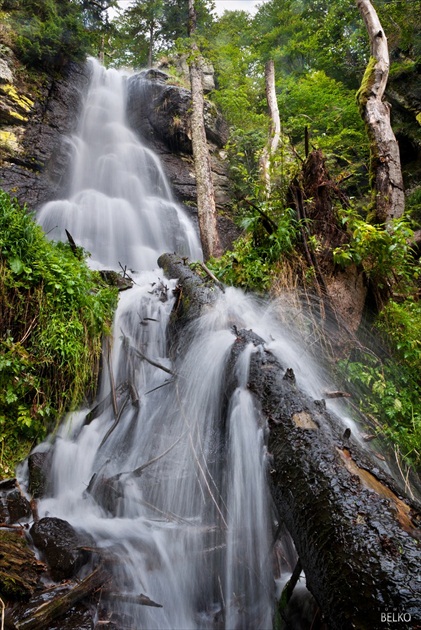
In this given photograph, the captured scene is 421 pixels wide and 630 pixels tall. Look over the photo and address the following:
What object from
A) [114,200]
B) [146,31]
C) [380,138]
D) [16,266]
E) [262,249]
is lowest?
[16,266]

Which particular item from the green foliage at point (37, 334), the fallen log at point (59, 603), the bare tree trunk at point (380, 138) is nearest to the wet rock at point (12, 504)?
the green foliage at point (37, 334)

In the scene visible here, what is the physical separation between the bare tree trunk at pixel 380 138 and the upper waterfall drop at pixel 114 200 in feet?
19.1

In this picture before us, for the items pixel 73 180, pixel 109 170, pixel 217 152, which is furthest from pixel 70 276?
pixel 217 152

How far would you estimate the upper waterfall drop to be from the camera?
9344 mm

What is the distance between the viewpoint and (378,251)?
4301mm

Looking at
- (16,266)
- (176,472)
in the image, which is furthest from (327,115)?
(176,472)

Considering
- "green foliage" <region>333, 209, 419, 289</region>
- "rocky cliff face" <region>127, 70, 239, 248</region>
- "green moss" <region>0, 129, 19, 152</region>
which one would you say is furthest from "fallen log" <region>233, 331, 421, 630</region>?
"green moss" <region>0, 129, 19, 152</region>

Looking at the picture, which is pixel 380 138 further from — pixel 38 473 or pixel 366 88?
pixel 38 473

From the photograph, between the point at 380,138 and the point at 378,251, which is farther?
the point at 380,138

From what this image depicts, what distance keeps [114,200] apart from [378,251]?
8.87 metres

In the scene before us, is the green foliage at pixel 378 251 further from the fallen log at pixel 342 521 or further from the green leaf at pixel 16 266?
the green leaf at pixel 16 266

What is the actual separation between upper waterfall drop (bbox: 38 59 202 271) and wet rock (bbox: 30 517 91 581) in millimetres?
6628

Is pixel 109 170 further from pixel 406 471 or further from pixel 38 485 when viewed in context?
pixel 406 471

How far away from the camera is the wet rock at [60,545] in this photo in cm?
230
